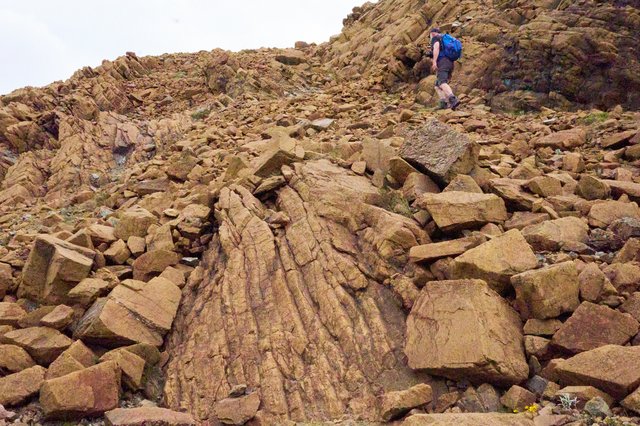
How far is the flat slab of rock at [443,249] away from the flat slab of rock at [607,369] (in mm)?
2247

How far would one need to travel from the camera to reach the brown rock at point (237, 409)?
19.4 ft

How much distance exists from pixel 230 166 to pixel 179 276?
3632 mm

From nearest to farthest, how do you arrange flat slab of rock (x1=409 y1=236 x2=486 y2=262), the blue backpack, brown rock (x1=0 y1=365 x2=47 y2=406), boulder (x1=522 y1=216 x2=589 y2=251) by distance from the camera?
brown rock (x1=0 y1=365 x2=47 y2=406), flat slab of rock (x1=409 y1=236 x2=486 y2=262), boulder (x1=522 y1=216 x2=589 y2=251), the blue backpack

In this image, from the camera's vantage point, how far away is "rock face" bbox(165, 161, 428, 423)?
20.4 feet

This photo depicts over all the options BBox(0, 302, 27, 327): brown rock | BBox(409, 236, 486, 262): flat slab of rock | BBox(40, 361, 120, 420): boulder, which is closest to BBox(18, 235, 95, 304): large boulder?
BBox(0, 302, 27, 327): brown rock

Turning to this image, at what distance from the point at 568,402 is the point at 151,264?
6724 mm

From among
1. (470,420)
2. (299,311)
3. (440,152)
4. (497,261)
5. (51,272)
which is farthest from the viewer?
(440,152)

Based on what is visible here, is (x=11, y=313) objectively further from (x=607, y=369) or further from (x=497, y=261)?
(x=607, y=369)

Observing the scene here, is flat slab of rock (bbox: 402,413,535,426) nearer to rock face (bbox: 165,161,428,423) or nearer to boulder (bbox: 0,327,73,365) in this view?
rock face (bbox: 165,161,428,423)

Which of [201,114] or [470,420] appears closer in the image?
[470,420]

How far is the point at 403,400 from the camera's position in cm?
548

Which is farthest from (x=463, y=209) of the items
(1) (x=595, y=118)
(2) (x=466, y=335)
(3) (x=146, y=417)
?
A: (1) (x=595, y=118)

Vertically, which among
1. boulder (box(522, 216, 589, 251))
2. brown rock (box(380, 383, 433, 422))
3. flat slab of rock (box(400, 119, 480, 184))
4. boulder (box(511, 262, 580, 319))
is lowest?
brown rock (box(380, 383, 433, 422))

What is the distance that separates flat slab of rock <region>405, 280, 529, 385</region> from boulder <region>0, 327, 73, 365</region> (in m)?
4.85
